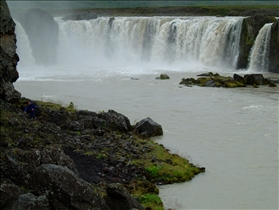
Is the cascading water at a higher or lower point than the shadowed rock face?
lower

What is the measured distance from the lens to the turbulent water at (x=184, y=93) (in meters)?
15.3

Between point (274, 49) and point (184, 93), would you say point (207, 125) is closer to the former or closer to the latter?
point (184, 93)

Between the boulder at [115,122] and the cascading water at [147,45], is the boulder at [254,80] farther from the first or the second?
the boulder at [115,122]

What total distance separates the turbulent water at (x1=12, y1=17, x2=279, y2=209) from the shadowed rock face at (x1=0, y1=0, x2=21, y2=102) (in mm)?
6260

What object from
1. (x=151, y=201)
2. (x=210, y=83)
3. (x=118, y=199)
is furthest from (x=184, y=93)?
(x=118, y=199)

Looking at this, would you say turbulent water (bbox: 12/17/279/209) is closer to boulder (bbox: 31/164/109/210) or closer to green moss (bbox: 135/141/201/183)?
green moss (bbox: 135/141/201/183)

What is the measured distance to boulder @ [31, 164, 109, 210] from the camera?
31.7 feet

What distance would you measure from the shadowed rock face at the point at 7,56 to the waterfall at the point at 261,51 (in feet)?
103

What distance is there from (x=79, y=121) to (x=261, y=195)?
8.14m

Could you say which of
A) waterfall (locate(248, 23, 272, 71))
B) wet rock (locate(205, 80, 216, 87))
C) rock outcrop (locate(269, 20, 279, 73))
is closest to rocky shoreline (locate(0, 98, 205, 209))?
wet rock (locate(205, 80, 216, 87))

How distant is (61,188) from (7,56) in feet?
34.3

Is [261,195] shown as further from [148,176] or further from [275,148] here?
[275,148]

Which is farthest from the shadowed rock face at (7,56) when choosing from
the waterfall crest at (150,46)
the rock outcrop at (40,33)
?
the rock outcrop at (40,33)

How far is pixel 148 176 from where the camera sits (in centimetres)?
1513
